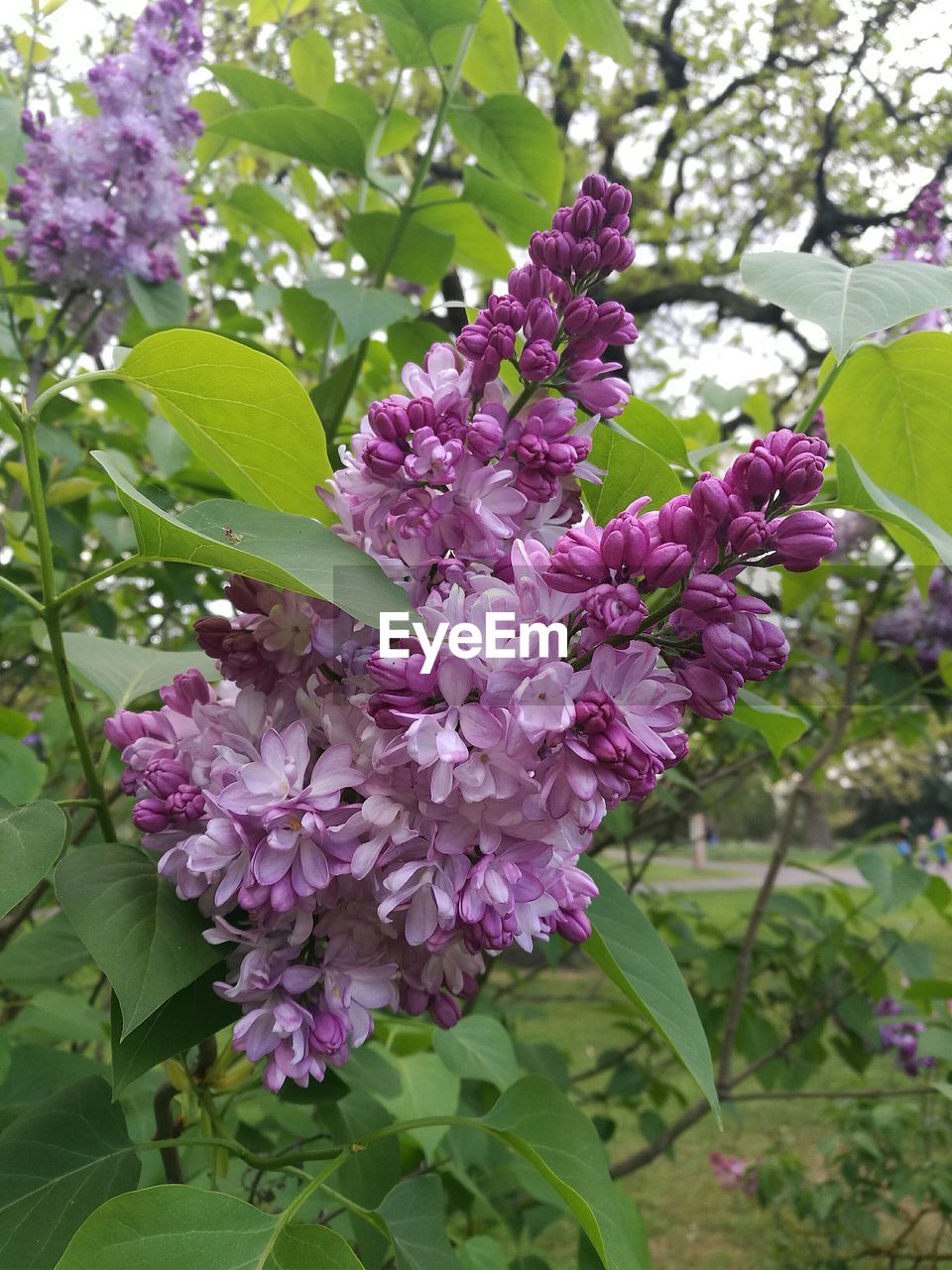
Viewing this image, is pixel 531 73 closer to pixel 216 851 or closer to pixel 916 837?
pixel 916 837

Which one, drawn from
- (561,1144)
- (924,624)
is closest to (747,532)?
(561,1144)

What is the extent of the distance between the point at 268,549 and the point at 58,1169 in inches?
18.6

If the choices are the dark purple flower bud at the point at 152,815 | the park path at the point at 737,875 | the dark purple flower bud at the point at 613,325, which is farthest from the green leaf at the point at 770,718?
the park path at the point at 737,875

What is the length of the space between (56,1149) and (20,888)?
262 mm

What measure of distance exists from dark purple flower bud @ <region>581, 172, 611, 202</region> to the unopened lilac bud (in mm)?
73

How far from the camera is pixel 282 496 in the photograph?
0.69m

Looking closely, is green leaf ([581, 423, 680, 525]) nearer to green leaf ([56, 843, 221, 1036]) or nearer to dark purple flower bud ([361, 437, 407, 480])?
dark purple flower bud ([361, 437, 407, 480])

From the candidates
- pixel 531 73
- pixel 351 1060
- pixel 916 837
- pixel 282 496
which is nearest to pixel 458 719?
pixel 282 496

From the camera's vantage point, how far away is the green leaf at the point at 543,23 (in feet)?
4.34

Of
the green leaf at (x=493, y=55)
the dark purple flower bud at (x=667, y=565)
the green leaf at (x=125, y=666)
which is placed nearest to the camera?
the dark purple flower bud at (x=667, y=565)

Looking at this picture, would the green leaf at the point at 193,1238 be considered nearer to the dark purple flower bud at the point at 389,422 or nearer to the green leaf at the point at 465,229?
the dark purple flower bud at the point at 389,422

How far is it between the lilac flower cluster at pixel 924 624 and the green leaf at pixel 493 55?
142 centimetres

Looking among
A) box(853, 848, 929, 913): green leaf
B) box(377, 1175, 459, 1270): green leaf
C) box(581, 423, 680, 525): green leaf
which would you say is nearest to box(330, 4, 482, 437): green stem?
box(581, 423, 680, 525): green leaf

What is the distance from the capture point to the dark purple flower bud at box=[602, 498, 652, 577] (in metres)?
0.52
